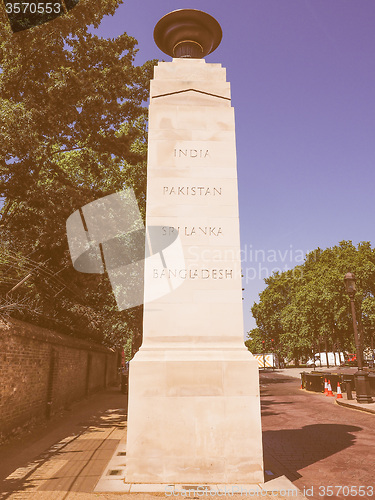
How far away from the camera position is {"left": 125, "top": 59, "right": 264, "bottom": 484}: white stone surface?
5660 millimetres

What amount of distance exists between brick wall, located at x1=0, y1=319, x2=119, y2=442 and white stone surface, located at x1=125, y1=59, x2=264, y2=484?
4.69m

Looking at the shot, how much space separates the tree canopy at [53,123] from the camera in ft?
40.4

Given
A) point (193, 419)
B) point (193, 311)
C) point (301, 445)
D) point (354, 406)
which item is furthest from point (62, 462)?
point (354, 406)

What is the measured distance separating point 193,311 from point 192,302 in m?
0.16

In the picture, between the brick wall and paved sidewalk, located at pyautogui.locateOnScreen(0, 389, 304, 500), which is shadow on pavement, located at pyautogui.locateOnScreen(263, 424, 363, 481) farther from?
the brick wall

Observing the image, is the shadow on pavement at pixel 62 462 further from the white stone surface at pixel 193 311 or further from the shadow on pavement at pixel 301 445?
the shadow on pavement at pixel 301 445

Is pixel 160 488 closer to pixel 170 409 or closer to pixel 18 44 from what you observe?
pixel 170 409

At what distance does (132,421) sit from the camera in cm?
571

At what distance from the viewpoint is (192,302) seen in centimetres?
646


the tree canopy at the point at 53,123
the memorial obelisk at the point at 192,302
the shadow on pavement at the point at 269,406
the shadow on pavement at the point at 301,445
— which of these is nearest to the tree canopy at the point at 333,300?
the shadow on pavement at the point at 269,406

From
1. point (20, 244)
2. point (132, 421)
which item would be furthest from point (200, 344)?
point (20, 244)

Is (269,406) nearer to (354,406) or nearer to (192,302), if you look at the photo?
(354,406)

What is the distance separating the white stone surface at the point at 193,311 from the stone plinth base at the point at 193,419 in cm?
1

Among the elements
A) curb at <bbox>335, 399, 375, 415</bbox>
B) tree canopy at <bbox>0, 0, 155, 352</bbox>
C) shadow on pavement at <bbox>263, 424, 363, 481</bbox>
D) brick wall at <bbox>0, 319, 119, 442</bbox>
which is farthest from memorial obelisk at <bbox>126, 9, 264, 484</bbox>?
curb at <bbox>335, 399, 375, 415</bbox>
